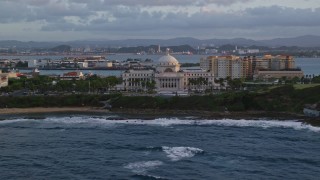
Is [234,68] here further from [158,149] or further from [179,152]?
[179,152]

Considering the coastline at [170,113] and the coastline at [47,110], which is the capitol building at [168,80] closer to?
the coastline at [47,110]

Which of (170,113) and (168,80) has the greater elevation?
(168,80)

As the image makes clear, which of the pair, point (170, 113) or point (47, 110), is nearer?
point (170, 113)

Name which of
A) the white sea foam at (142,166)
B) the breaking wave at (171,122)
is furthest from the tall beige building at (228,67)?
the white sea foam at (142,166)

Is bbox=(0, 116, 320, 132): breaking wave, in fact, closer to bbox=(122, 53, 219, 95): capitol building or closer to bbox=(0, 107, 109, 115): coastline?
bbox=(0, 107, 109, 115): coastline

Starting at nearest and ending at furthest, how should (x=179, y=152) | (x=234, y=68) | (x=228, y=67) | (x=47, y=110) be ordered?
(x=179, y=152) < (x=47, y=110) < (x=228, y=67) < (x=234, y=68)

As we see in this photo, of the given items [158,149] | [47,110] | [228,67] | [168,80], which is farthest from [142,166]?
[228,67]

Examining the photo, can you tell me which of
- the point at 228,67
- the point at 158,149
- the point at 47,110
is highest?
the point at 228,67
